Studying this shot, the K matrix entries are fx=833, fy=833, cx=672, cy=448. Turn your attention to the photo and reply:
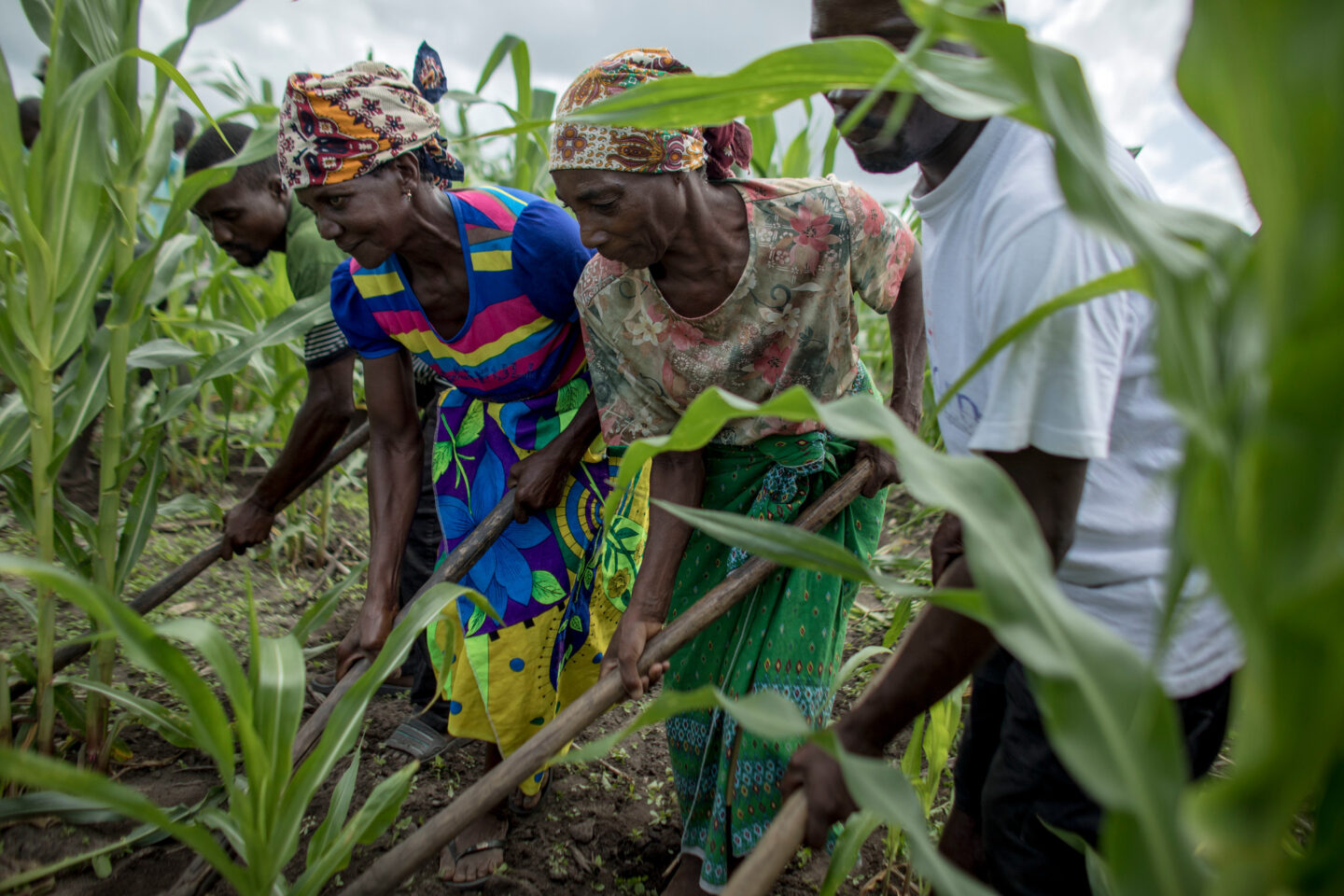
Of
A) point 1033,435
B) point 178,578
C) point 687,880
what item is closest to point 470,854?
point 687,880

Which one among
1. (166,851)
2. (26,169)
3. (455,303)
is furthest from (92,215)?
(166,851)

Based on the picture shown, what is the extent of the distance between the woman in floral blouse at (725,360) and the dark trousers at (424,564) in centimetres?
95

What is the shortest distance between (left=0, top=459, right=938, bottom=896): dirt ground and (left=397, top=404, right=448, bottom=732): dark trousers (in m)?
0.12

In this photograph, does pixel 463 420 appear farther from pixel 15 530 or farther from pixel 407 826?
pixel 15 530

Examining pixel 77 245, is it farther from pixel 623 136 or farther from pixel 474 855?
pixel 474 855

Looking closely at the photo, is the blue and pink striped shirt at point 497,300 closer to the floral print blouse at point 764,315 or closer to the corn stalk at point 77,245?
the floral print blouse at point 764,315

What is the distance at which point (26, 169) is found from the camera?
1.43 m

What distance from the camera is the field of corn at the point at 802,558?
0.41 meters

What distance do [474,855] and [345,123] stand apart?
1.49 metres

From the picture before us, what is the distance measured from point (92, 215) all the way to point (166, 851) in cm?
124

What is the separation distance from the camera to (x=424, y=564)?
2398mm

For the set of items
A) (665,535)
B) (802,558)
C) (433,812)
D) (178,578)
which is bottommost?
(433,812)

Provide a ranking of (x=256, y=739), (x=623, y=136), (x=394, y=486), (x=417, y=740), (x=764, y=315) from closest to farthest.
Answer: (x=256, y=739), (x=623, y=136), (x=764, y=315), (x=394, y=486), (x=417, y=740)

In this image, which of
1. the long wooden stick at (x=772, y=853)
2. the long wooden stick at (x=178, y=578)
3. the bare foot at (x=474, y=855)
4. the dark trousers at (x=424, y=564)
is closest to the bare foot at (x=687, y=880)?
the bare foot at (x=474, y=855)
